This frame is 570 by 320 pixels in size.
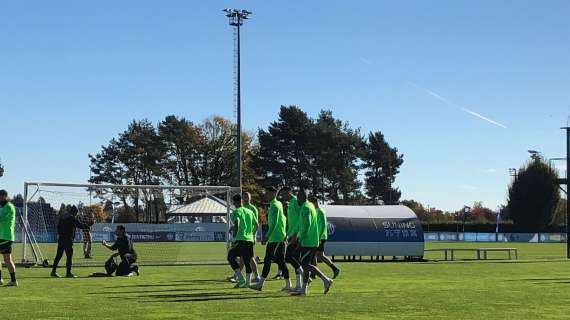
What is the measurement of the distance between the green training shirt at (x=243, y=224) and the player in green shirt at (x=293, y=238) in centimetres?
90

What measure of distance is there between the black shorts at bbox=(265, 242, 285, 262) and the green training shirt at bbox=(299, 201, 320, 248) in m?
1.84

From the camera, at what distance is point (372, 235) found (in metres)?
36.9

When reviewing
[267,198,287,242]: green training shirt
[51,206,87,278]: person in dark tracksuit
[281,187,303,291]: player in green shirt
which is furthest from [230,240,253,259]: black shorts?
[51,206,87,278]: person in dark tracksuit

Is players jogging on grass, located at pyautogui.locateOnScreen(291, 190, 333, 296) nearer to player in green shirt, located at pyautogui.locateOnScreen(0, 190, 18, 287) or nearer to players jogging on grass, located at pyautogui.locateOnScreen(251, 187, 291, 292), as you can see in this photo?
players jogging on grass, located at pyautogui.locateOnScreen(251, 187, 291, 292)

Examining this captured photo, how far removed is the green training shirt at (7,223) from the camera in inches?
720

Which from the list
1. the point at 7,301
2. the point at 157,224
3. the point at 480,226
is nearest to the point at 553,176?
the point at 480,226

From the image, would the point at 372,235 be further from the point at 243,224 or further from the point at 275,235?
the point at 243,224

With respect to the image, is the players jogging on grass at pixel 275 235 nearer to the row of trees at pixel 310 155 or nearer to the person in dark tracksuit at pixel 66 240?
the person in dark tracksuit at pixel 66 240

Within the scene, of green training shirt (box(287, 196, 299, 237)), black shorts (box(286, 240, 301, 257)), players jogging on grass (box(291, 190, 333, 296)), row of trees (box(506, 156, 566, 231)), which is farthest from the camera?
row of trees (box(506, 156, 566, 231))

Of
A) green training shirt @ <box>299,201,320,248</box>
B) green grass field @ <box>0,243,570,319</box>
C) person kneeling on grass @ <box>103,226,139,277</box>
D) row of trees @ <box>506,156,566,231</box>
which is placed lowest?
green grass field @ <box>0,243,570,319</box>

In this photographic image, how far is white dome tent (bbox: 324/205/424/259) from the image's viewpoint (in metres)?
36.2

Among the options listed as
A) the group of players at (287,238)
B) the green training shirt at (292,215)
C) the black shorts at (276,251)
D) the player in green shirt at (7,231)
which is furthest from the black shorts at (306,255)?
the player in green shirt at (7,231)

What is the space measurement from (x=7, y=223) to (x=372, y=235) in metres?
21.4

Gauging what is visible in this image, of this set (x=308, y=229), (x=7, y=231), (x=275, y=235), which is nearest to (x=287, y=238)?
(x=275, y=235)
